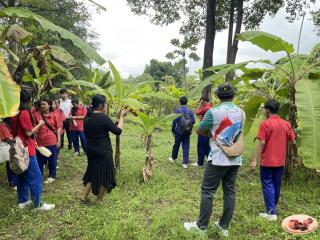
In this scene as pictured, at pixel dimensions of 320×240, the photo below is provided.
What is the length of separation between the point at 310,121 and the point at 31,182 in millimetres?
3935

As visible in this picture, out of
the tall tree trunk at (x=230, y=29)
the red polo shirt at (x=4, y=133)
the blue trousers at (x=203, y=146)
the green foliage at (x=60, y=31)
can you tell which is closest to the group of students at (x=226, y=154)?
the green foliage at (x=60, y=31)

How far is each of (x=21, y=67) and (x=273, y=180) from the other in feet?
13.6

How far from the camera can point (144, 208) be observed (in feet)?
16.8

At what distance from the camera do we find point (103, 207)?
503 centimetres

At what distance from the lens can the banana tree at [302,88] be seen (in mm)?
4305

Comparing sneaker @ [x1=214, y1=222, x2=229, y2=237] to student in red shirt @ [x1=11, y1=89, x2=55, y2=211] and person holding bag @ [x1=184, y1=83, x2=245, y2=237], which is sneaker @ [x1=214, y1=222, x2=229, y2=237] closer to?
person holding bag @ [x1=184, y1=83, x2=245, y2=237]

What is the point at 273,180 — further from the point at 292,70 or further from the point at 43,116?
the point at 43,116

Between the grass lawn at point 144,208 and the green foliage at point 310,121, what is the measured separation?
954 mm

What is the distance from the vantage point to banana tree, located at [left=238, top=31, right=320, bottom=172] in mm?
4305

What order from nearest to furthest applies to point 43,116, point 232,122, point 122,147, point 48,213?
point 232,122, point 48,213, point 43,116, point 122,147

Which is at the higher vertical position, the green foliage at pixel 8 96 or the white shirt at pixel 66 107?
the green foliage at pixel 8 96

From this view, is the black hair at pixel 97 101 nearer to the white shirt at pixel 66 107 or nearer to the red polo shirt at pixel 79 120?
the red polo shirt at pixel 79 120

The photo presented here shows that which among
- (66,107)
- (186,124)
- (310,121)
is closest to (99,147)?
(310,121)

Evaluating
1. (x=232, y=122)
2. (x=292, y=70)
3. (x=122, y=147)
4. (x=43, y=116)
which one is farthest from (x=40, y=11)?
(x=232, y=122)
